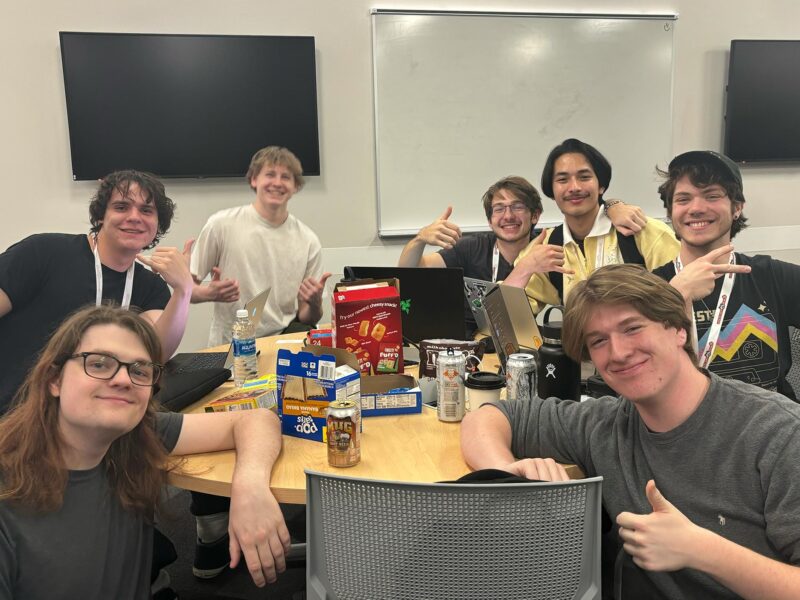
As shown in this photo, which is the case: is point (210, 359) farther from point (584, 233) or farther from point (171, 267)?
point (584, 233)

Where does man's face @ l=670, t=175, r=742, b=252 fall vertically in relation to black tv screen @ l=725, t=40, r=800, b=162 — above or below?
below

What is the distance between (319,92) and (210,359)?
7.37ft

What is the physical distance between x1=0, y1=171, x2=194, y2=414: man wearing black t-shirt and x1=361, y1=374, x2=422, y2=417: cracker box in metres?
0.77

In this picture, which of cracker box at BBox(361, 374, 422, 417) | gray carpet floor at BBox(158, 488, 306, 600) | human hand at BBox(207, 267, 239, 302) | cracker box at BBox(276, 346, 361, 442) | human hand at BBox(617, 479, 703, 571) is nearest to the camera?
human hand at BBox(617, 479, 703, 571)

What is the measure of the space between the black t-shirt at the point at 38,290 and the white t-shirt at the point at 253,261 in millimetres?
1148

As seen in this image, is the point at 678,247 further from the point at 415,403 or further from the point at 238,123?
the point at 238,123

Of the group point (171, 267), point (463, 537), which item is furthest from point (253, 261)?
point (463, 537)

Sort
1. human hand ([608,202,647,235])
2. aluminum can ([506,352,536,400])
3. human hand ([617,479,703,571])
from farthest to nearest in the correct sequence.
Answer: human hand ([608,202,647,235]), aluminum can ([506,352,536,400]), human hand ([617,479,703,571])

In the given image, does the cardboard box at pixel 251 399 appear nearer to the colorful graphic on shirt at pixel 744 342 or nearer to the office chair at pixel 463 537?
the office chair at pixel 463 537

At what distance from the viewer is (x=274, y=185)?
11.5 ft

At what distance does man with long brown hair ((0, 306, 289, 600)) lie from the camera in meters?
1.23

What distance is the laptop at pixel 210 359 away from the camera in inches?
85.6

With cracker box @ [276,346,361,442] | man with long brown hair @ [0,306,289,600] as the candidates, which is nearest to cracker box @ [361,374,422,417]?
cracker box @ [276,346,361,442]

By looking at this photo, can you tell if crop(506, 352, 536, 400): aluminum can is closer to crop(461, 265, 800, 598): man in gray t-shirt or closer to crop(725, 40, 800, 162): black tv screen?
crop(461, 265, 800, 598): man in gray t-shirt
